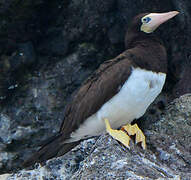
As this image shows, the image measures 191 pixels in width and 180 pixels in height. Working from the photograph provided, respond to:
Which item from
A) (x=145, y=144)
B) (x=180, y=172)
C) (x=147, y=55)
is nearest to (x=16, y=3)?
(x=147, y=55)

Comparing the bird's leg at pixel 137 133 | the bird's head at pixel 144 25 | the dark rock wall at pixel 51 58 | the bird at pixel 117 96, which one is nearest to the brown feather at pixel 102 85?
the bird at pixel 117 96

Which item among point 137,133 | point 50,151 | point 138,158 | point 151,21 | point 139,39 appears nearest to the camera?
point 138,158

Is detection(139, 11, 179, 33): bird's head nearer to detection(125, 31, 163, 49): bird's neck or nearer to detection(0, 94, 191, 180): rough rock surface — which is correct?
detection(125, 31, 163, 49): bird's neck

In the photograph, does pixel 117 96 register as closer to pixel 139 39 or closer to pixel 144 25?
pixel 139 39

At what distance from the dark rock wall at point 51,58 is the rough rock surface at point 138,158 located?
3.63ft

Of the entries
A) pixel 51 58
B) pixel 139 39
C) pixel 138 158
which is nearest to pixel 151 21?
pixel 139 39

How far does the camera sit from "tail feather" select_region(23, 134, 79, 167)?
4.47 metres

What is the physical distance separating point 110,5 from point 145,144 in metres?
2.45

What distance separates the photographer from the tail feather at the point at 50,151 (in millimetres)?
4475

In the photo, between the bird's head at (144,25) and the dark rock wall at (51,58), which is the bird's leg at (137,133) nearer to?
the bird's head at (144,25)

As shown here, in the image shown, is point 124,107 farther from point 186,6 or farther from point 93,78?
point 186,6

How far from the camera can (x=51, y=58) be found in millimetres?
6113

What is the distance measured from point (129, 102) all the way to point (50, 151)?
43.9 inches

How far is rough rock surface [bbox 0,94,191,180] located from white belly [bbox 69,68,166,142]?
13.8 inches
